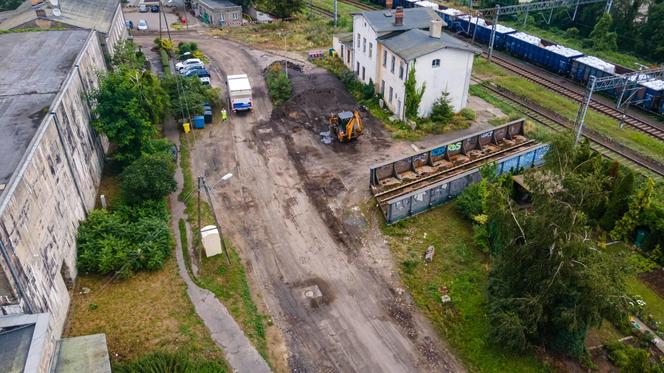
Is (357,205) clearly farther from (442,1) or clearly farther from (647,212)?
(442,1)

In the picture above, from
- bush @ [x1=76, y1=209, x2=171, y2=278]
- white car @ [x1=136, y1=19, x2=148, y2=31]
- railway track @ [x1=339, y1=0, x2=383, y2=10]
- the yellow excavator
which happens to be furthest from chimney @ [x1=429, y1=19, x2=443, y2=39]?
railway track @ [x1=339, y1=0, x2=383, y2=10]

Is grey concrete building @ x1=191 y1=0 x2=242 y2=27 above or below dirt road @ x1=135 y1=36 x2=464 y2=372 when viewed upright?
above

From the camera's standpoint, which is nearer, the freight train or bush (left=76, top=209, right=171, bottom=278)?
bush (left=76, top=209, right=171, bottom=278)

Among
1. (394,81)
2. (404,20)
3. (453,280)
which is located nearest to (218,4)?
(404,20)

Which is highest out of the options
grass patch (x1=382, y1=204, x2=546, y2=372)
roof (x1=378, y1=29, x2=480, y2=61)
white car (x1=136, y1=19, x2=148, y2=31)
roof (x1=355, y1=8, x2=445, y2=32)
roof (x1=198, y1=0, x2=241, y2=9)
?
roof (x1=355, y1=8, x2=445, y2=32)

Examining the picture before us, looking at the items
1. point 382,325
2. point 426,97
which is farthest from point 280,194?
point 426,97

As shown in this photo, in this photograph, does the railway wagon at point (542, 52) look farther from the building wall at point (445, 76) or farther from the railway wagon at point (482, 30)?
the building wall at point (445, 76)

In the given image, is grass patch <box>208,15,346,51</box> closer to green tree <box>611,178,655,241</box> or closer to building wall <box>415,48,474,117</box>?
building wall <box>415,48,474,117</box>
